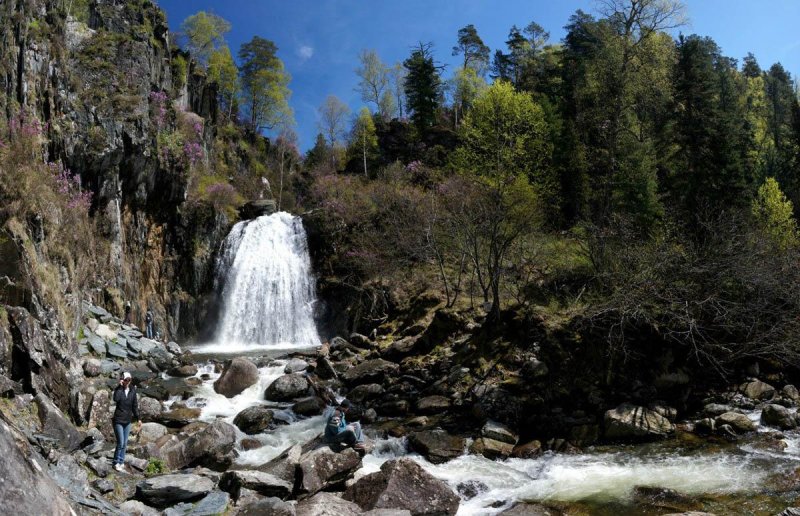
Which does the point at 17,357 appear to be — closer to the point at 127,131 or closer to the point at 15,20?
the point at 15,20

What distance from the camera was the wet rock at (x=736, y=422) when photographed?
34.3 ft

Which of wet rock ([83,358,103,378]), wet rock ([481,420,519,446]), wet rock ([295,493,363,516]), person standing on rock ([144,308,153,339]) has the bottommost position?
wet rock ([481,420,519,446])

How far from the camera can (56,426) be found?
7.88 m

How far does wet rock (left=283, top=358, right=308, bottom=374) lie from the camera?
16308 millimetres

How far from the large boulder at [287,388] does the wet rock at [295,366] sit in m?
1.57

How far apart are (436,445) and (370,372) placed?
5073 mm

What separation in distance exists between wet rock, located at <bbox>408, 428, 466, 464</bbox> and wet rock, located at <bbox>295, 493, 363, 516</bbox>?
2887mm

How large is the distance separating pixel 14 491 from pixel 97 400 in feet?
24.9

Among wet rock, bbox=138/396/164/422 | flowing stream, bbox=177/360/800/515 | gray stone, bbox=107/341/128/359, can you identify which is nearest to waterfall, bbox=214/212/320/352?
gray stone, bbox=107/341/128/359

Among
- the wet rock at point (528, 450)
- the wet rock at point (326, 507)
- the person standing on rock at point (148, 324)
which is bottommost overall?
the wet rock at point (528, 450)

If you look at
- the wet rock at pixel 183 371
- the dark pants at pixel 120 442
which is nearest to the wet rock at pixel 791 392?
the dark pants at pixel 120 442

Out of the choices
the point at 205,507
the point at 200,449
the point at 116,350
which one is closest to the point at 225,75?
the point at 116,350

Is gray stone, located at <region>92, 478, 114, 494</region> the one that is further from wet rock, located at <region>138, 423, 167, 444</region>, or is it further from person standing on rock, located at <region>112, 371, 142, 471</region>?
wet rock, located at <region>138, 423, 167, 444</region>

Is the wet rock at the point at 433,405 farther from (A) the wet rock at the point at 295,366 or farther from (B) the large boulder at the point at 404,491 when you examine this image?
(A) the wet rock at the point at 295,366
